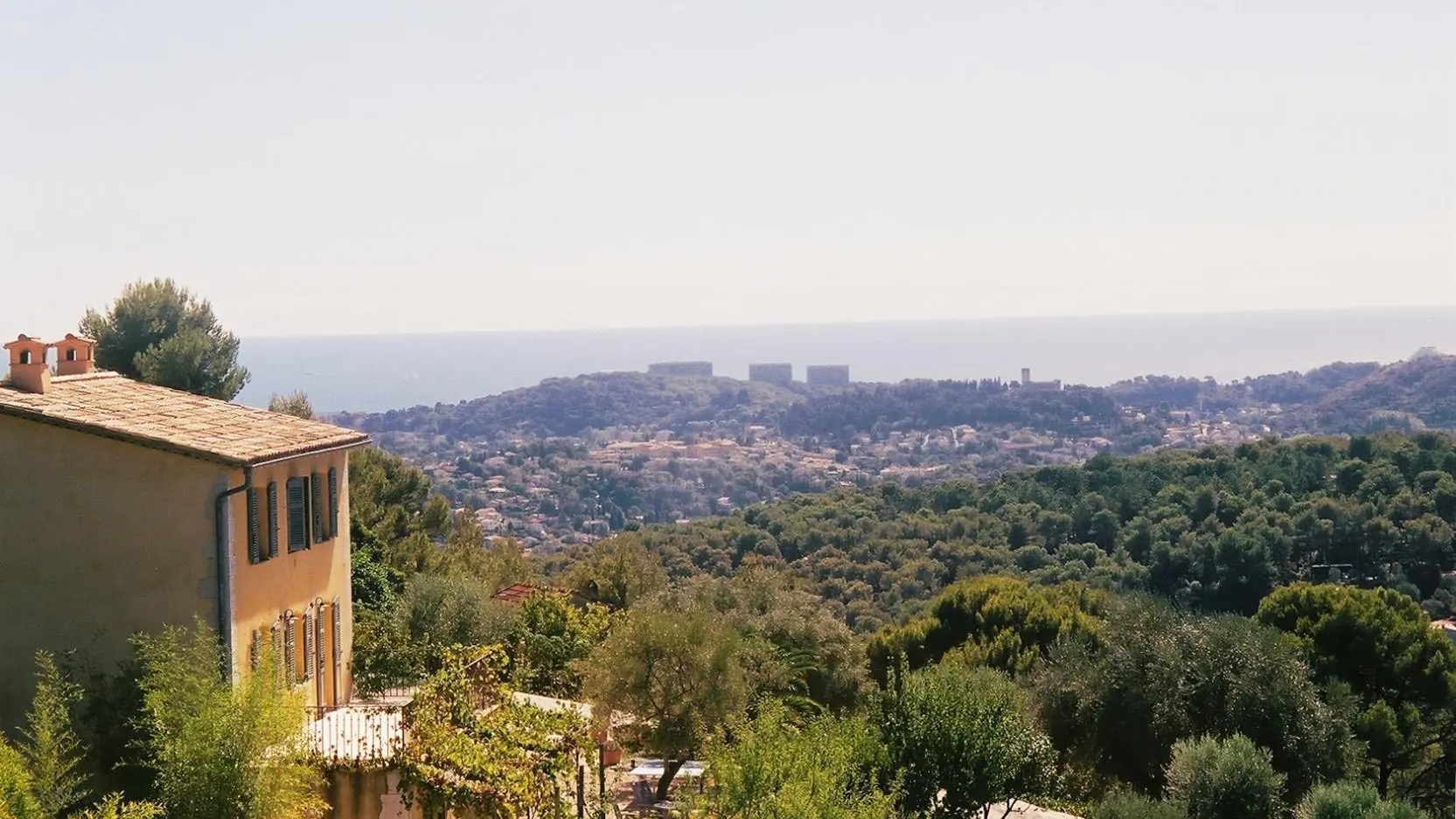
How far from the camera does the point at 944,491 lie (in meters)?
76.1

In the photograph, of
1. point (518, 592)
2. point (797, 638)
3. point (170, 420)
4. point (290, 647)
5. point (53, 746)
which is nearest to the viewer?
point (53, 746)

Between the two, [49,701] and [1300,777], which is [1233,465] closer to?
[1300,777]

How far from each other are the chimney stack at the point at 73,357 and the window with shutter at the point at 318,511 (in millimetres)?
3515

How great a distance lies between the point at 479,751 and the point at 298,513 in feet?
20.5

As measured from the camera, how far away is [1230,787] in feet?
59.2

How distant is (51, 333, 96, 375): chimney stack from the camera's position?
18.6 m

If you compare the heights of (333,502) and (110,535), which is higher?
(110,535)

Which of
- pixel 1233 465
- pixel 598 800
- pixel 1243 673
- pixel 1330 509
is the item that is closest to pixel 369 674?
pixel 598 800

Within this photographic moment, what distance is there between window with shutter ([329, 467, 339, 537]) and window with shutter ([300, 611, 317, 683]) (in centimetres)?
141

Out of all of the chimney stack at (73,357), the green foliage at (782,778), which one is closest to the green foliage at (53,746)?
the chimney stack at (73,357)

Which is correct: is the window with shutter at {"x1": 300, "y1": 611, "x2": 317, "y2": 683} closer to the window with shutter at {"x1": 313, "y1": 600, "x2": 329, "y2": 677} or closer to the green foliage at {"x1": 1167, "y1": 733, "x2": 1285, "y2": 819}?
the window with shutter at {"x1": 313, "y1": 600, "x2": 329, "y2": 677}

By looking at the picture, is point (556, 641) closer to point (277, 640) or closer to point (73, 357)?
point (277, 640)

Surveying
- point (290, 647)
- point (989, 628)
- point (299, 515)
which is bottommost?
point (989, 628)

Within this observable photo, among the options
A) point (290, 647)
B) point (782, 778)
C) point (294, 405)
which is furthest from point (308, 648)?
point (294, 405)
